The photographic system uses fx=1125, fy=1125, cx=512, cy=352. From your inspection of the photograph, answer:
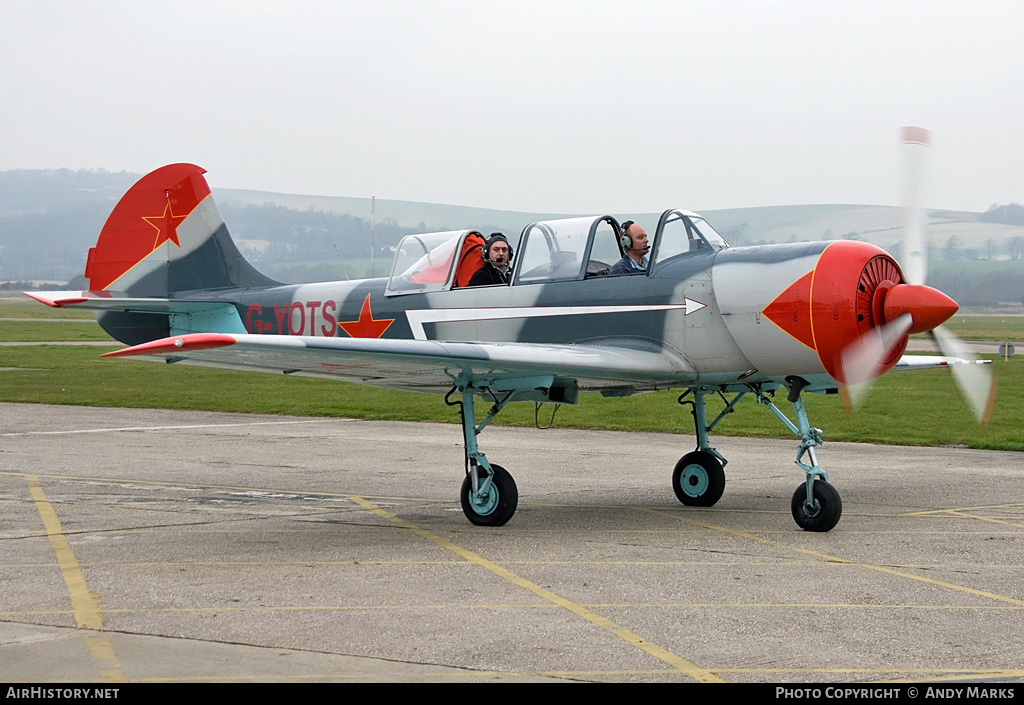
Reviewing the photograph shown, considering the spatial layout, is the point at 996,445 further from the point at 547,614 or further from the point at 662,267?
the point at 547,614

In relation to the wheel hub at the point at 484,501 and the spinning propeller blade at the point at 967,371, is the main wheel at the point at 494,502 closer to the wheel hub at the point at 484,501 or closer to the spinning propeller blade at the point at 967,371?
the wheel hub at the point at 484,501

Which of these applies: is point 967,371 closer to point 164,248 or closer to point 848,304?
point 848,304

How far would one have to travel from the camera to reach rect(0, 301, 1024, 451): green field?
59.2 feet

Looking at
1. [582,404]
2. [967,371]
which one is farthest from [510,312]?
[582,404]

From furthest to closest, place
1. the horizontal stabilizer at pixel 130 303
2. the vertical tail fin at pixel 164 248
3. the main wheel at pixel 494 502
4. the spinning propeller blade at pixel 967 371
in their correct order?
1. the vertical tail fin at pixel 164 248
2. the horizontal stabilizer at pixel 130 303
3. the main wheel at pixel 494 502
4. the spinning propeller blade at pixel 967 371

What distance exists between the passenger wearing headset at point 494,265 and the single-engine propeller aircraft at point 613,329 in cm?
14

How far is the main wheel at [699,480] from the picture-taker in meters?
10.7

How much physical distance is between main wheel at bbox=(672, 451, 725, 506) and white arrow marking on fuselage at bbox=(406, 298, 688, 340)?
189cm

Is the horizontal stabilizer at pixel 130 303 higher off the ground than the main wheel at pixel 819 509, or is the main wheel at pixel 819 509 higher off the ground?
the horizontal stabilizer at pixel 130 303

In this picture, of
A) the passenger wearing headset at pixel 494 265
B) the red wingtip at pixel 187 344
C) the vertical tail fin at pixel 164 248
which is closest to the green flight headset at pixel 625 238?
the passenger wearing headset at pixel 494 265

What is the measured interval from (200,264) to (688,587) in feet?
30.7

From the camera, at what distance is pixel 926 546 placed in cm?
850

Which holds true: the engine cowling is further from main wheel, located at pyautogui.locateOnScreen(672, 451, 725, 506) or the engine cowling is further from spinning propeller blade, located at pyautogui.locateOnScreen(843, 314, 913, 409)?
main wheel, located at pyautogui.locateOnScreen(672, 451, 725, 506)

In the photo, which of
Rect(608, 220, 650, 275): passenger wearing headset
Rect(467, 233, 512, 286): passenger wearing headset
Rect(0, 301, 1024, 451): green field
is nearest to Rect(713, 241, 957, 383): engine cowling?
Rect(608, 220, 650, 275): passenger wearing headset
